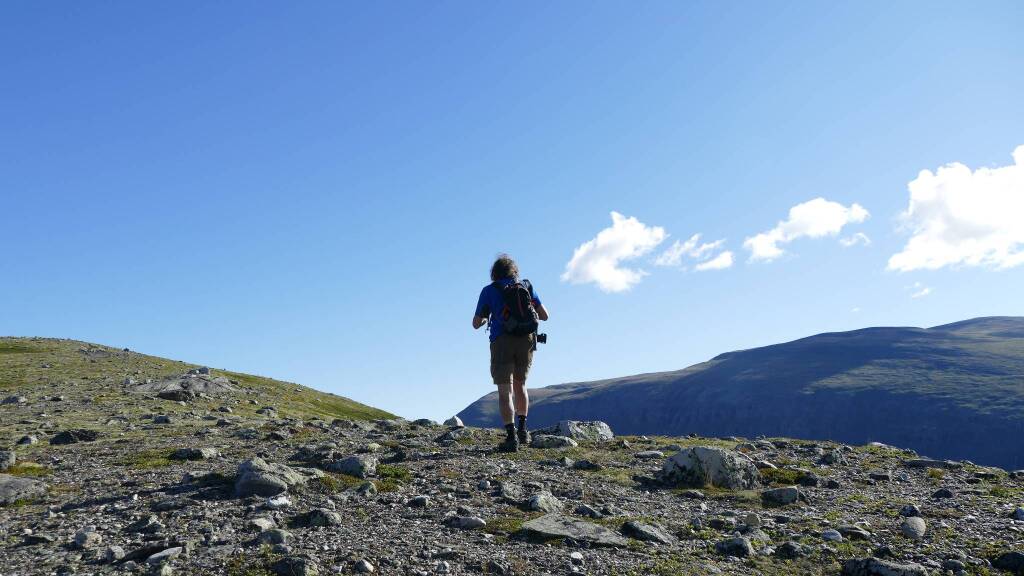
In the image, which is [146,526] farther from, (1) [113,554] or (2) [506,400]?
(2) [506,400]

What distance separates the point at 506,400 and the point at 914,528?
8.30 m

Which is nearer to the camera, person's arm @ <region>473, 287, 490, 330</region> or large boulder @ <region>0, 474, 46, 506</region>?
large boulder @ <region>0, 474, 46, 506</region>

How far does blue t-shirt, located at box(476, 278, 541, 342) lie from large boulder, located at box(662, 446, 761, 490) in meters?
4.84

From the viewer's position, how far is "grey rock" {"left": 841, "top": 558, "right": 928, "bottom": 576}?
7.47 meters

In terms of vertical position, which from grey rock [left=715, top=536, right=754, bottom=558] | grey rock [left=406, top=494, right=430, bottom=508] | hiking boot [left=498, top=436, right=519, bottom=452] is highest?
hiking boot [left=498, top=436, right=519, bottom=452]

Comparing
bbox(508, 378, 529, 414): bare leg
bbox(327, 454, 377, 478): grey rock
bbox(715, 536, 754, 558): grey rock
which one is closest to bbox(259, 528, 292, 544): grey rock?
bbox(327, 454, 377, 478): grey rock

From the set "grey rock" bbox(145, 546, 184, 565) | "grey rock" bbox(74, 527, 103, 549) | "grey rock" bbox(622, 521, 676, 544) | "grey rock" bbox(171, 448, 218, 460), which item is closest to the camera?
"grey rock" bbox(145, 546, 184, 565)

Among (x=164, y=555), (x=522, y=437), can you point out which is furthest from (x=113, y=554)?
(x=522, y=437)

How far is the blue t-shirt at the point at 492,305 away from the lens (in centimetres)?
1490

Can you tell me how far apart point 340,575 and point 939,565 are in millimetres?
7142

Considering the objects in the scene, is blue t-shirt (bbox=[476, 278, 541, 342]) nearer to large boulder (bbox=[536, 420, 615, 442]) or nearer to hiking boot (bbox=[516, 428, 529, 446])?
hiking boot (bbox=[516, 428, 529, 446])

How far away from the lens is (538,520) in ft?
29.9

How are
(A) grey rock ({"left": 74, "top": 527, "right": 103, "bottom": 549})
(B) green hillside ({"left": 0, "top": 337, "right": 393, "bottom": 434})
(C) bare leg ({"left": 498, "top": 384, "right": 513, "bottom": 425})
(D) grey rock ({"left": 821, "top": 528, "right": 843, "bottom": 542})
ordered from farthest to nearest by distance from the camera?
1. (B) green hillside ({"left": 0, "top": 337, "right": 393, "bottom": 434})
2. (C) bare leg ({"left": 498, "top": 384, "right": 513, "bottom": 425})
3. (D) grey rock ({"left": 821, "top": 528, "right": 843, "bottom": 542})
4. (A) grey rock ({"left": 74, "top": 527, "right": 103, "bottom": 549})

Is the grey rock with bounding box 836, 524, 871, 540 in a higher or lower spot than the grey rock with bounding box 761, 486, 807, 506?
lower
